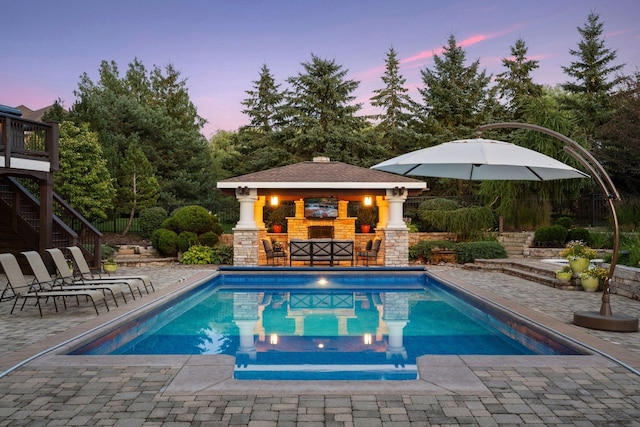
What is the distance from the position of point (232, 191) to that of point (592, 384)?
13888 mm

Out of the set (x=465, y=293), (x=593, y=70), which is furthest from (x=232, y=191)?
(x=593, y=70)

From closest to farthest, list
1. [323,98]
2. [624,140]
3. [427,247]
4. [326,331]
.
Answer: [326,331]
[427,247]
[624,140]
[323,98]

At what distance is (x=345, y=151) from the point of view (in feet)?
88.9

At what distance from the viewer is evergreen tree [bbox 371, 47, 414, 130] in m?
31.9

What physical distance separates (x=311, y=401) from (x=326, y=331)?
3.97 m

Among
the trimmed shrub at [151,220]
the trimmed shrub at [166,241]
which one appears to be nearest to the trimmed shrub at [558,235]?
the trimmed shrub at [166,241]

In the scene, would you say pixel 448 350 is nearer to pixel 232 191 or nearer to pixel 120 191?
pixel 232 191

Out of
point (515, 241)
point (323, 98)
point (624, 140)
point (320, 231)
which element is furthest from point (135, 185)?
Answer: point (624, 140)

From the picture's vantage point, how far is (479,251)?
648 inches

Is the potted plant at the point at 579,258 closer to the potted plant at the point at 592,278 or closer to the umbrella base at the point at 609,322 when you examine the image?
the potted plant at the point at 592,278

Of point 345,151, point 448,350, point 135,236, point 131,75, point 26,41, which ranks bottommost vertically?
point 448,350

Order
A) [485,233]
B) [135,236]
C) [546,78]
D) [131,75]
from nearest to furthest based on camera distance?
[485,233], [135,236], [546,78], [131,75]

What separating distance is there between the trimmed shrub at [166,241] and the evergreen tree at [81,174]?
9.81 feet

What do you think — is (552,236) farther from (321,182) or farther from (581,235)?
(321,182)
